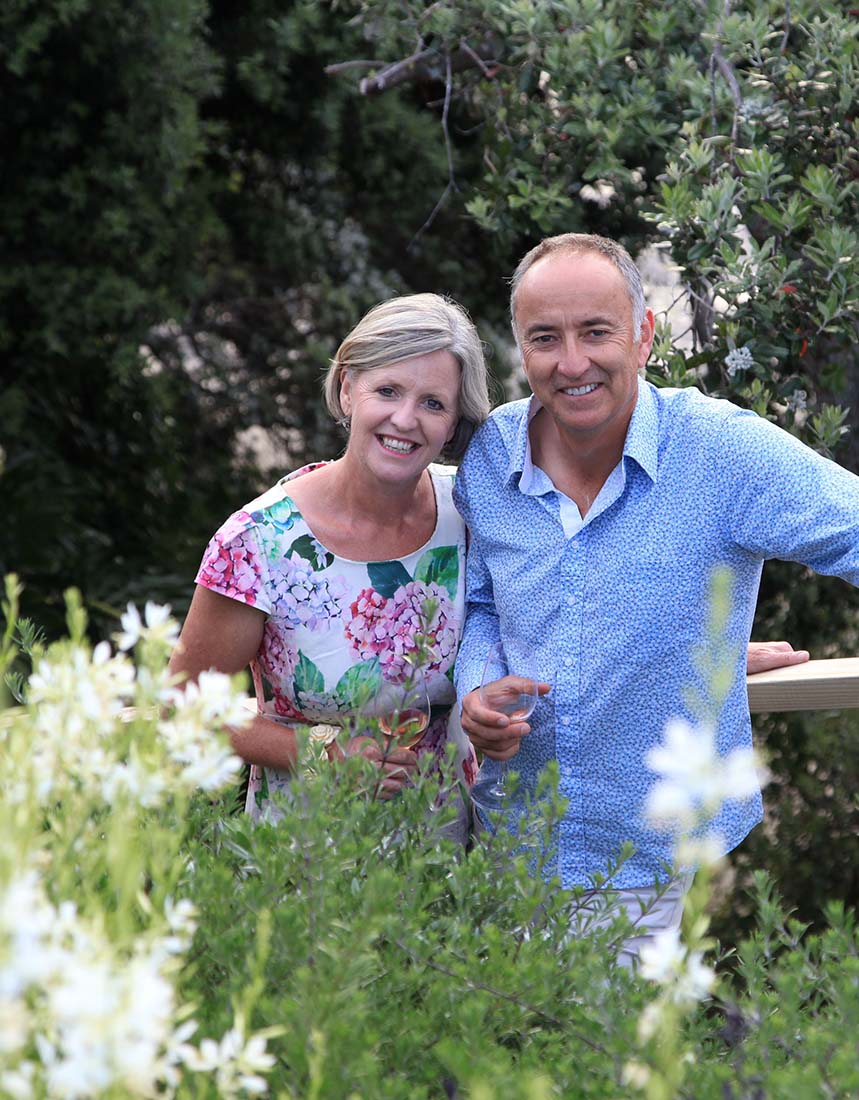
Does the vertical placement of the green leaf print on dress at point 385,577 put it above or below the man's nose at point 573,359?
below

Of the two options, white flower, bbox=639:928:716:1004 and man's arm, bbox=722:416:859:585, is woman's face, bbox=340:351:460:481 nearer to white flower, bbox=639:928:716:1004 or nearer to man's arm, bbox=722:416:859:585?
man's arm, bbox=722:416:859:585

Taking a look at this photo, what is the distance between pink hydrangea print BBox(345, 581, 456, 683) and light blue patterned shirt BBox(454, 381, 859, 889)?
11cm

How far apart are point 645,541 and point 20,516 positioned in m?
3.96

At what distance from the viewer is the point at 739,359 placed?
394cm

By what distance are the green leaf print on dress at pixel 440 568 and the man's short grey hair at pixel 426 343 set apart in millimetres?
226

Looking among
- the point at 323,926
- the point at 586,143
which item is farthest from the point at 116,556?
the point at 323,926

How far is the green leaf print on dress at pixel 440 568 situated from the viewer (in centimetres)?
311

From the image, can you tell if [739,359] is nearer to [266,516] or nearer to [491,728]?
[266,516]

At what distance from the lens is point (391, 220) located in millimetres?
6617

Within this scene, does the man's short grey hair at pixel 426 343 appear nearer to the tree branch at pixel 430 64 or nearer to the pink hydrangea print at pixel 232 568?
the pink hydrangea print at pixel 232 568

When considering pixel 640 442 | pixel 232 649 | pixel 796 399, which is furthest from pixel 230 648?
pixel 796 399

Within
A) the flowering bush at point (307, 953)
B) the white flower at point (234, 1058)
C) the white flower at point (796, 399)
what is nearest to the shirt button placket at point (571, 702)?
the flowering bush at point (307, 953)

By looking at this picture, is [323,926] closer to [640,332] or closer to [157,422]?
[640,332]

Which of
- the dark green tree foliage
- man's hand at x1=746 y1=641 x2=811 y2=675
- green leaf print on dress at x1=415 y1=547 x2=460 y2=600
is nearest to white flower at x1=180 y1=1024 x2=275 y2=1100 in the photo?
green leaf print on dress at x1=415 y1=547 x2=460 y2=600
